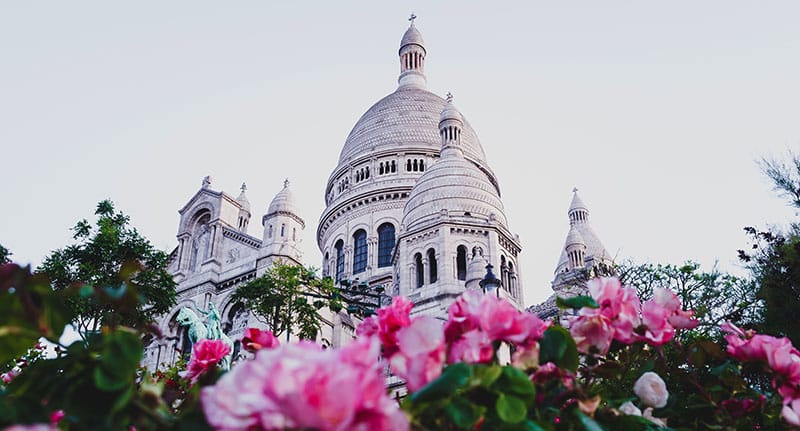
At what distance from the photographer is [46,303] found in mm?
2023

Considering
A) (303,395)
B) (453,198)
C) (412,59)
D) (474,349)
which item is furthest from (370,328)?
(412,59)

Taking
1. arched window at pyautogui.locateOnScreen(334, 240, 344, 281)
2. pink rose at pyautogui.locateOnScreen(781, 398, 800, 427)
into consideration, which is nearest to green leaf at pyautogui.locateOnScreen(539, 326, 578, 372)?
pink rose at pyautogui.locateOnScreen(781, 398, 800, 427)

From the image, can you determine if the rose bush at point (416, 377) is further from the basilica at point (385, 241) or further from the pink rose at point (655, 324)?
the basilica at point (385, 241)

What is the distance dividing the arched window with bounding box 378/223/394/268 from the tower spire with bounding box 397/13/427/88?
18.0 m

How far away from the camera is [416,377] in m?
2.09

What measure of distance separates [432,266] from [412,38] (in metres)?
34.5

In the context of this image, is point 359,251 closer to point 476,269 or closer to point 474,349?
point 476,269

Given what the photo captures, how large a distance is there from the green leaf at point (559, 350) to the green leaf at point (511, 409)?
1.37 ft

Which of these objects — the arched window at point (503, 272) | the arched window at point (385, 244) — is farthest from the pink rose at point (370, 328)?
the arched window at point (385, 244)

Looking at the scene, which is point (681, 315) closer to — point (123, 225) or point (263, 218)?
point (123, 225)

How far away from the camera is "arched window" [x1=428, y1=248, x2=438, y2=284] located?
97.7ft

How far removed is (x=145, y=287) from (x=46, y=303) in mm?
20895

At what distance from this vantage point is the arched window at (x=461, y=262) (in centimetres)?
2961

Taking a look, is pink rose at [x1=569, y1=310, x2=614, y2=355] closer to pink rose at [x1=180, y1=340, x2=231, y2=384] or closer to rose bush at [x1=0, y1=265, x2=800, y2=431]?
rose bush at [x1=0, y1=265, x2=800, y2=431]
